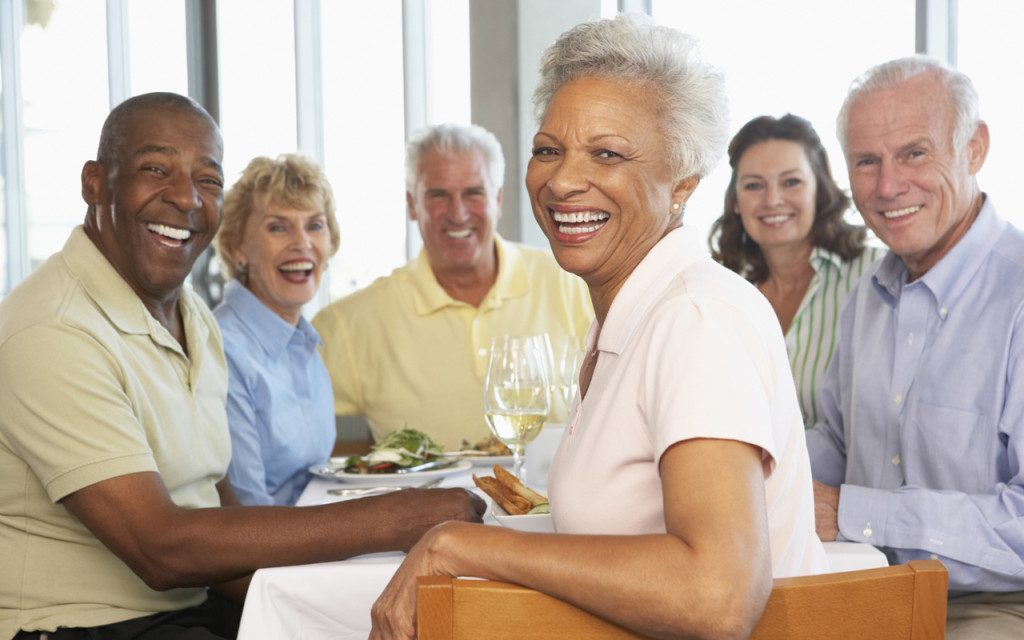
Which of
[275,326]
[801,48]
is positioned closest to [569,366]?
[275,326]

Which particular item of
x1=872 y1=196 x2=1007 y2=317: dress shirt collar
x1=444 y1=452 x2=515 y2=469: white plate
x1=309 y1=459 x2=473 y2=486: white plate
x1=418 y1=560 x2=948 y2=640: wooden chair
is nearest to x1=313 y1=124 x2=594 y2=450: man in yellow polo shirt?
x1=444 y1=452 x2=515 y2=469: white plate

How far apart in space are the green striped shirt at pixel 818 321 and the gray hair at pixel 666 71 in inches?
67.1

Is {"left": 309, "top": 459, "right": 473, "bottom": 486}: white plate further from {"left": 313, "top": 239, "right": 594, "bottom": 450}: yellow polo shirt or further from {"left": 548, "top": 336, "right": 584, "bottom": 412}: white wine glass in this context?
{"left": 313, "top": 239, "right": 594, "bottom": 450}: yellow polo shirt

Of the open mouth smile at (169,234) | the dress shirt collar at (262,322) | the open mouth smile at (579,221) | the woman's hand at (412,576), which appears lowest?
the woman's hand at (412,576)

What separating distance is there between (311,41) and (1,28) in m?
1.88

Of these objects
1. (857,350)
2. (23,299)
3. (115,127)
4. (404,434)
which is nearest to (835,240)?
(857,350)

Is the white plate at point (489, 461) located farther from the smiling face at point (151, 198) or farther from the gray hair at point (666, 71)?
the gray hair at point (666, 71)

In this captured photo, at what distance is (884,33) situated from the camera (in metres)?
4.11

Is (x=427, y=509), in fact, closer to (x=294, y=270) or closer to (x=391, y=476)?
(x=391, y=476)

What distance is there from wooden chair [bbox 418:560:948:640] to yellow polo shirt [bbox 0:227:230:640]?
81 cm

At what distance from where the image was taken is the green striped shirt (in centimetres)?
272

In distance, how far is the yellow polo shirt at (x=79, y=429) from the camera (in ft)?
4.64

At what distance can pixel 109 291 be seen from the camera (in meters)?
1.62

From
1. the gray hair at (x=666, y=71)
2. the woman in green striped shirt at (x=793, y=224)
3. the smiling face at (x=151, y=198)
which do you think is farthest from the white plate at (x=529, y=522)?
the woman in green striped shirt at (x=793, y=224)
